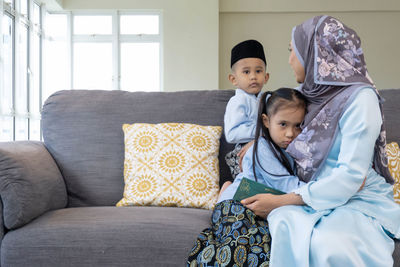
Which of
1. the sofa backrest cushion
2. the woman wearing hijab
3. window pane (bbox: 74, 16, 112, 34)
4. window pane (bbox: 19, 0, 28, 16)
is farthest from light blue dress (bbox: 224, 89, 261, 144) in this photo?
window pane (bbox: 74, 16, 112, 34)

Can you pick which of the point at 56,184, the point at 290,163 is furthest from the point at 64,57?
the point at 290,163

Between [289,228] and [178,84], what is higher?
[178,84]

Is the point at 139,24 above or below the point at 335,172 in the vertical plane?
above

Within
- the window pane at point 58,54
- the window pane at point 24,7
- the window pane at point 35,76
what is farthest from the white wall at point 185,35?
the window pane at point 24,7

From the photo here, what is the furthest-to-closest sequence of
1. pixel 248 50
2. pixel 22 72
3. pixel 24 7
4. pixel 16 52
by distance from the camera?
1. pixel 24 7
2. pixel 22 72
3. pixel 16 52
4. pixel 248 50

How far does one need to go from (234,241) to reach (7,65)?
534 centimetres

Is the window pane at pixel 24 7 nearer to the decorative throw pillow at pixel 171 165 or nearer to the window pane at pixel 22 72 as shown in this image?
the window pane at pixel 22 72

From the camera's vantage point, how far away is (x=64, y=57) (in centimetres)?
834

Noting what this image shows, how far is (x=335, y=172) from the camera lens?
137 cm

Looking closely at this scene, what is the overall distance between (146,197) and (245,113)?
2.06ft

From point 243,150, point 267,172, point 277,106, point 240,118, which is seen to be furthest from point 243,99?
point 267,172

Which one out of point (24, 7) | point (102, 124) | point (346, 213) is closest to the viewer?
point (346, 213)

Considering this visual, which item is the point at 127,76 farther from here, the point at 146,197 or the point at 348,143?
the point at 348,143

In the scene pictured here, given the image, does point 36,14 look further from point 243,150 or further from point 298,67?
point 298,67
